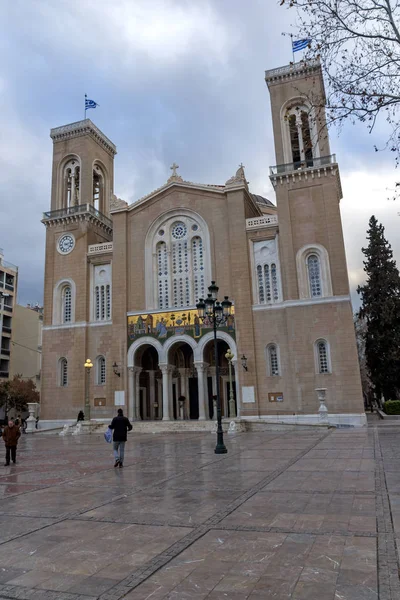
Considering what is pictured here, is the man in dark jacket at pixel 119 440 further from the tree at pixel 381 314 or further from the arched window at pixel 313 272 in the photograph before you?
the tree at pixel 381 314

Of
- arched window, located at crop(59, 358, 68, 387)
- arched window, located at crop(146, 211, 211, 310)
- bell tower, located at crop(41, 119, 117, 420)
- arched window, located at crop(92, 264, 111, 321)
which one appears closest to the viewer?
arched window, located at crop(146, 211, 211, 310)

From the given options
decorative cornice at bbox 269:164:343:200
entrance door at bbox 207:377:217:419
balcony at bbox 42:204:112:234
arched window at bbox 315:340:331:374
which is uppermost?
balcony at bbox 42:204:112:234

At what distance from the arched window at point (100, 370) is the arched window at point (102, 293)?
3.04 meters

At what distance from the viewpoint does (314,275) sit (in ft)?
99.3

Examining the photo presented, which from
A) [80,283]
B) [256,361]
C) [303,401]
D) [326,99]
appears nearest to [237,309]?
[256,361]

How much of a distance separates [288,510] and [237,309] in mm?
24194

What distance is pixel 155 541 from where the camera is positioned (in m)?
5.82

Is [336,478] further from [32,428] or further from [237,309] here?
[32,428]

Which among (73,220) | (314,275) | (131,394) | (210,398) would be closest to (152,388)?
(131,394)

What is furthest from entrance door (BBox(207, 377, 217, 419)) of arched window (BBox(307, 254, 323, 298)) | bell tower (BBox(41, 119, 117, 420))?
arched window (BBox(307, 254, 323, 298))

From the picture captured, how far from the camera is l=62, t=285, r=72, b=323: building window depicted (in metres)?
36.2

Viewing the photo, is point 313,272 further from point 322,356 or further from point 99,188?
point 99,188

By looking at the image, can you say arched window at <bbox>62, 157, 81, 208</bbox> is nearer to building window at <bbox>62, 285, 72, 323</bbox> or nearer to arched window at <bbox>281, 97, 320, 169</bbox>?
building window at <bbox>62, 285, 72, 323</bbox>

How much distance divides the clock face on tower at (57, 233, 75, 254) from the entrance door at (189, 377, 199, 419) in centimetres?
1398
